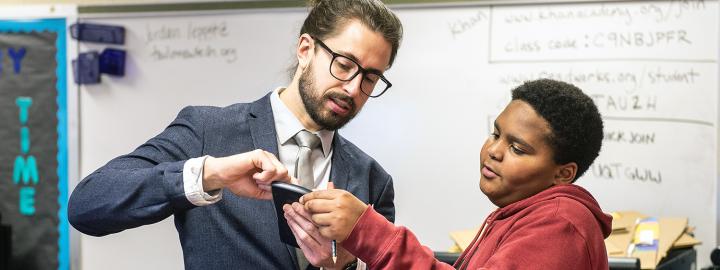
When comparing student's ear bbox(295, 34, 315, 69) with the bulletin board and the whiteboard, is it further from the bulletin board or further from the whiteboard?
the bulletin board

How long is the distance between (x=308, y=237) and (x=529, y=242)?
0.33m

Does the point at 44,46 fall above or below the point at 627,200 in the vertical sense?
above

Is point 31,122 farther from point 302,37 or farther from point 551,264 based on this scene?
point 551,264

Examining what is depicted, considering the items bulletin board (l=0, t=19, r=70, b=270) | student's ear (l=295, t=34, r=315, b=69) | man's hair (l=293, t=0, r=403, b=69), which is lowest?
bulletin board (l=0, t=19, r=70, b=270)

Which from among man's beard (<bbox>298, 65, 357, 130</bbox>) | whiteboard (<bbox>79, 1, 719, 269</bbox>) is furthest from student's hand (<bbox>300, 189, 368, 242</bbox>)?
whiteboard (<bbox>79, 1, 719, 269</bbox>)

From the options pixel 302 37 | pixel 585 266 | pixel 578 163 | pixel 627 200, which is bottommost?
pixel 627 200

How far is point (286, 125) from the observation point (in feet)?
4.76

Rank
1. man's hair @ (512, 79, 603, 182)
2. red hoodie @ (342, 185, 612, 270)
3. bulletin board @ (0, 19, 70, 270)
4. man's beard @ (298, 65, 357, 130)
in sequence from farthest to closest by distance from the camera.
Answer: bulletin board @ (0, 19, 70, 270), man's beard @ (298, 65, 357, 130), man's hair @ (512, 79, 603, 182), red hoodie @ (342, 185, 612, 270)

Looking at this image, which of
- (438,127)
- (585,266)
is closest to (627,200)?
(438,127)

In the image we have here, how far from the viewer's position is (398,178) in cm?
270

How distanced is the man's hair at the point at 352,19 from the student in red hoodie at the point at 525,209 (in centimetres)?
32

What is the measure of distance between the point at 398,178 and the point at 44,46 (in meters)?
1.60

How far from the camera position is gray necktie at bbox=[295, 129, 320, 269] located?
1429 mm

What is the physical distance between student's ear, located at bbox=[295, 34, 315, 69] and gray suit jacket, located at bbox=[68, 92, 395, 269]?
104 mm
